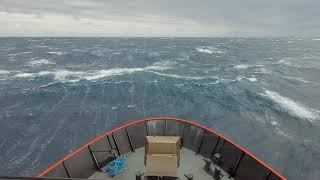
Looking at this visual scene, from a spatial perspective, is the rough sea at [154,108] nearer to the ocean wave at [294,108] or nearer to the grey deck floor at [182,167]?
the ocean wave at [294,108]

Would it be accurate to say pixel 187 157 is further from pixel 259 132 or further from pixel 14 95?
pixel 14 95

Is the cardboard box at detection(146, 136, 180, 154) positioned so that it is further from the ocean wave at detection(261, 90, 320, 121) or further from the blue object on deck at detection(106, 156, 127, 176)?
the ocean wave at detection(261, 90, 320, 121)

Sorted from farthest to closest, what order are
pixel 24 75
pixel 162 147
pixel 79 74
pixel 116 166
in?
pixel 24 75
pixel 79 74
pixel 116 166
pixel 162 147

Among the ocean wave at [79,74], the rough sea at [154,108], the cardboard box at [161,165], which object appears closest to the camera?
the cardboard box at [161,165]

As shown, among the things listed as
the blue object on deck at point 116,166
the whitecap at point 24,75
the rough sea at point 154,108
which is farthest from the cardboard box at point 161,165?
the whitecap at point 24,75

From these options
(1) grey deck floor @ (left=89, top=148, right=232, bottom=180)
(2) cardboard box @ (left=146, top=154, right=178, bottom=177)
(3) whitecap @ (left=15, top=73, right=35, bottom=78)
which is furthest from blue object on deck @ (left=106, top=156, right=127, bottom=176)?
(3) whitecap @ (left=15, top=73, right=35, bottom=78)

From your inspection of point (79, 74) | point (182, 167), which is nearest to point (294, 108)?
point (182, 167)

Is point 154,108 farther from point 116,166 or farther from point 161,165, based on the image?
point 161,165
